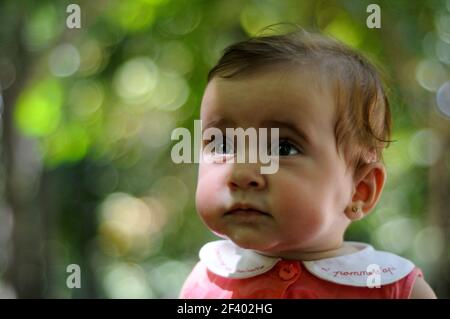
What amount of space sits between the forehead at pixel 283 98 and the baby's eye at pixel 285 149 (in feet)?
0.09

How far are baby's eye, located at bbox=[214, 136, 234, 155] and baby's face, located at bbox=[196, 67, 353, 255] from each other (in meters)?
0.02

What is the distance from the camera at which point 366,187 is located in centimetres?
74

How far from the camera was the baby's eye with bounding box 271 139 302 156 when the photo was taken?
691 mm

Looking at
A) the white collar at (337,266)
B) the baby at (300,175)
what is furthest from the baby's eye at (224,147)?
the white collar at (337,266)

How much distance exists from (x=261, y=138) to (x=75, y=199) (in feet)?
2.21

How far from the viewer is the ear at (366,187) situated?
73cm

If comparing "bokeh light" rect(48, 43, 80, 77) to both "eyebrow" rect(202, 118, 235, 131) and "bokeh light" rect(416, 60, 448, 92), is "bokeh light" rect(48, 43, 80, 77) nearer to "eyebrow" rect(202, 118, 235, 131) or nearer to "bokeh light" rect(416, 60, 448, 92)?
"eyebrow" rect(202, 118, 235, 131)

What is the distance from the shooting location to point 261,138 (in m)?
0.69

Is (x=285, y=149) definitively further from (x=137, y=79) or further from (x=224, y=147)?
(x=137, y=79)

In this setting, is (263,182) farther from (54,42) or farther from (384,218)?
(54,42)

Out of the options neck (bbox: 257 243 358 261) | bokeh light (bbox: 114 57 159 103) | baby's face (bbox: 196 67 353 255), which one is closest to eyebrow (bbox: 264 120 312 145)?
baby's face (bbox: 196 67 353 255)

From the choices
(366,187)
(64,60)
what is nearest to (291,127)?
(366,187)

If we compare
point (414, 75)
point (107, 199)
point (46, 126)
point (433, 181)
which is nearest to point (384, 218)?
point (433, 181)
